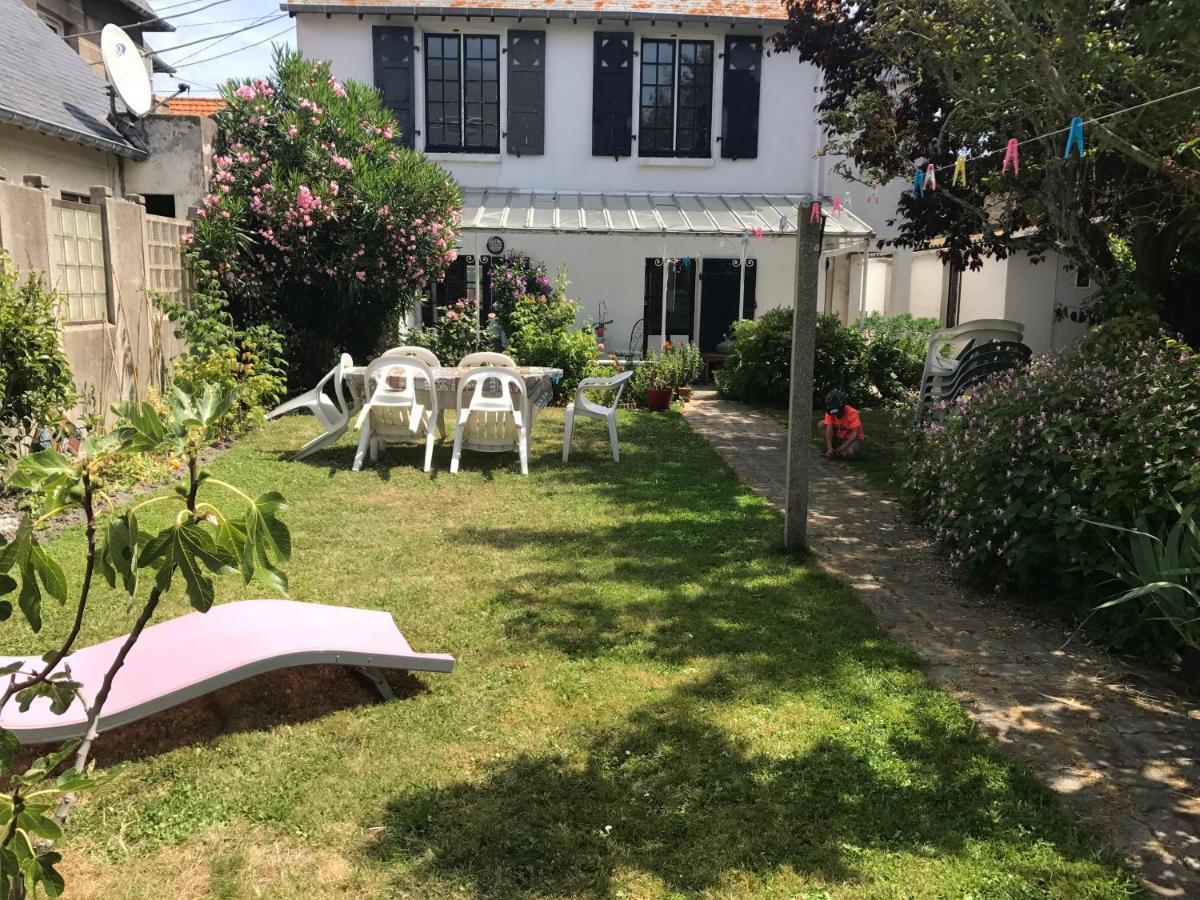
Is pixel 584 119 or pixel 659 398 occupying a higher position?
pixel 584 119

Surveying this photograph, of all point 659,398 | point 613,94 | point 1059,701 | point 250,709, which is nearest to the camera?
point 250,709

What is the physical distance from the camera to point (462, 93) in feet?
52.9

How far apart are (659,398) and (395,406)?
200 inches

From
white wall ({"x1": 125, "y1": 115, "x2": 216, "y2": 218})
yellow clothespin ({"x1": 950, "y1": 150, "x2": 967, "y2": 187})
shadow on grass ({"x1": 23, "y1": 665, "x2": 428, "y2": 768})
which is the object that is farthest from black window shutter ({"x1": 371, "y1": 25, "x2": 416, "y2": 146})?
shadow on grass ({"x1": 23, "y1": 665, "x2": 428, "y2": 768})

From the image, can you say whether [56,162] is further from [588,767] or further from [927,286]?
[927,286]

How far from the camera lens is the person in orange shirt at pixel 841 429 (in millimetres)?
9398

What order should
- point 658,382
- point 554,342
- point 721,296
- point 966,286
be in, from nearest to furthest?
point 554,342 < point 658,382 < point 721,296 < point 966,286

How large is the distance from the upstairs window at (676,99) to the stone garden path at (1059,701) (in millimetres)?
11708

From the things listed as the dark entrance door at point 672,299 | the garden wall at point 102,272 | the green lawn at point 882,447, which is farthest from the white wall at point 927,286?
the garden wall at point 102,272

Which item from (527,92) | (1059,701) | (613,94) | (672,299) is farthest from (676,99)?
(1059,701)

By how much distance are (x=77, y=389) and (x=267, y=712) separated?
557 cm

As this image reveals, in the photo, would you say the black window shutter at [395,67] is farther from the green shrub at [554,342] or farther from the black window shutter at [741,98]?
the black window shutter at [741,98]

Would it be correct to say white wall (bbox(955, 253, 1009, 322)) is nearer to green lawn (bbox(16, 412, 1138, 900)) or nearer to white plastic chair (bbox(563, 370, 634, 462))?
white plastic chair (bbox(563, 370, 634, 462))

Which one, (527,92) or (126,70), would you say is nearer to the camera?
(126,70)
